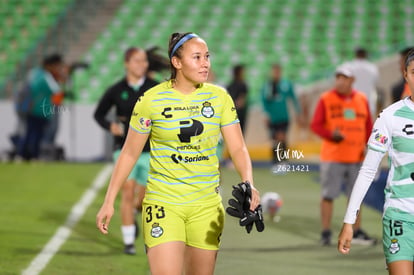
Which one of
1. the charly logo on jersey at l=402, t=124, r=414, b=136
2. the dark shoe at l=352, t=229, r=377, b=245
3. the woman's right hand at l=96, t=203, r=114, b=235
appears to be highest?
the charly logo on jersey at l=402, t=124, r=414, b=136

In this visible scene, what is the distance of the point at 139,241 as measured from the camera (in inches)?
412

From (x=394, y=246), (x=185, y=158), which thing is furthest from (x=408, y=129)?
(x=185, y=158)

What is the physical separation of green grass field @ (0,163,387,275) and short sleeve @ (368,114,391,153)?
3.37 meters

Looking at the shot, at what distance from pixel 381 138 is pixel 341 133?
5.13m

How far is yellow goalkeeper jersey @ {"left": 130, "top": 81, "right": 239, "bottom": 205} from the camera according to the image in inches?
216

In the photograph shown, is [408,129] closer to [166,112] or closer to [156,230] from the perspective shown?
[166,112]

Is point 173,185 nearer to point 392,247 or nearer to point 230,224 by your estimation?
point 392,247

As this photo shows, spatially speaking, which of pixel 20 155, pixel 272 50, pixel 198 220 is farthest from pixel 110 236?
pixel 272 50

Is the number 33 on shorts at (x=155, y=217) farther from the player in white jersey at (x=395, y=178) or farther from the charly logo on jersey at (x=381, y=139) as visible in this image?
the charly logo on jersey at (x=381, y=139)

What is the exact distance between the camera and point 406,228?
5.14m

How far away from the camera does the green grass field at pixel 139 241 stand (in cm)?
870

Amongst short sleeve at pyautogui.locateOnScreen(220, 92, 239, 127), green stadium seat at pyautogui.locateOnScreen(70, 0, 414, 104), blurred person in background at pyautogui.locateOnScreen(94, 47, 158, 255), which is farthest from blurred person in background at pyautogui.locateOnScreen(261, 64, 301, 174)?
short sleeve at pyautogui.locateOnScreen(220, 92, 239, 127)

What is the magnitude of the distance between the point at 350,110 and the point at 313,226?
7.32 ft

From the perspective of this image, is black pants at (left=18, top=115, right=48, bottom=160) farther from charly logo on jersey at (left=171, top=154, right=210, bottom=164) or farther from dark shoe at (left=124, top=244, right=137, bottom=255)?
charly logo on jersey at (left=171, top=154, right=210, bottom=164)
